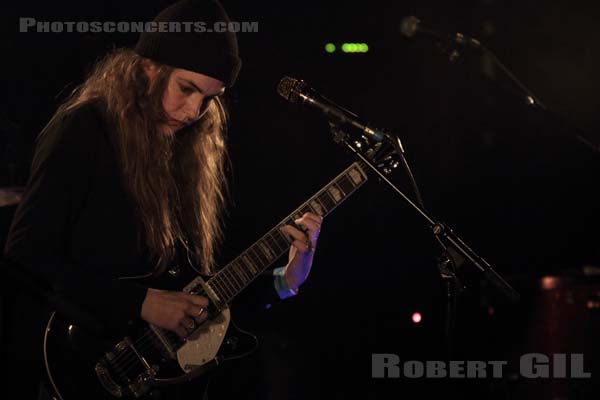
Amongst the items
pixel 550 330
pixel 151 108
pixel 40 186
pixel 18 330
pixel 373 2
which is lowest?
pixel 550 330

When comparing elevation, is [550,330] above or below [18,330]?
below

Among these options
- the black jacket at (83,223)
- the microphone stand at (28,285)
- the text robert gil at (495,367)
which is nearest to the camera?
the microphone stand at (28,285)

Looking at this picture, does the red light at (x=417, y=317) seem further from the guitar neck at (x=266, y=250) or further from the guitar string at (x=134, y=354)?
the guitar string at (x=134, y=354)

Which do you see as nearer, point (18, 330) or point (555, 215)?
point (18, 330)

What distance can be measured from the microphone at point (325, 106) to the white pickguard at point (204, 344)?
819mm

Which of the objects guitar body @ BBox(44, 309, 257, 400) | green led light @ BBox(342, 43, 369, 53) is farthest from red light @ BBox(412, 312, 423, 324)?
guitar body @ BBox(44, 309, 257, 400)

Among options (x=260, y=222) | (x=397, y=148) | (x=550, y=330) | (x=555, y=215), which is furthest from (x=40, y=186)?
(x=555, y=215)

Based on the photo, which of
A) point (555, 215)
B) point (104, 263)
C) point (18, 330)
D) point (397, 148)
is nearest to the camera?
point (104, 263)

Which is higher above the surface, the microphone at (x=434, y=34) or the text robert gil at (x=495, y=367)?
the microphone at (x=434, y=34)

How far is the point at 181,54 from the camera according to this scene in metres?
2.41

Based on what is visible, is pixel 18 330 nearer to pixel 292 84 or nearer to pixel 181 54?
pixel 181 54

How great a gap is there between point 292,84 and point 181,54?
0.39m

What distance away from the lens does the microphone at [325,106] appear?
245cm

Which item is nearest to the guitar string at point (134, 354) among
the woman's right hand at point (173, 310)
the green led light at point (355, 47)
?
the woman's right hand at point (173, 310)
